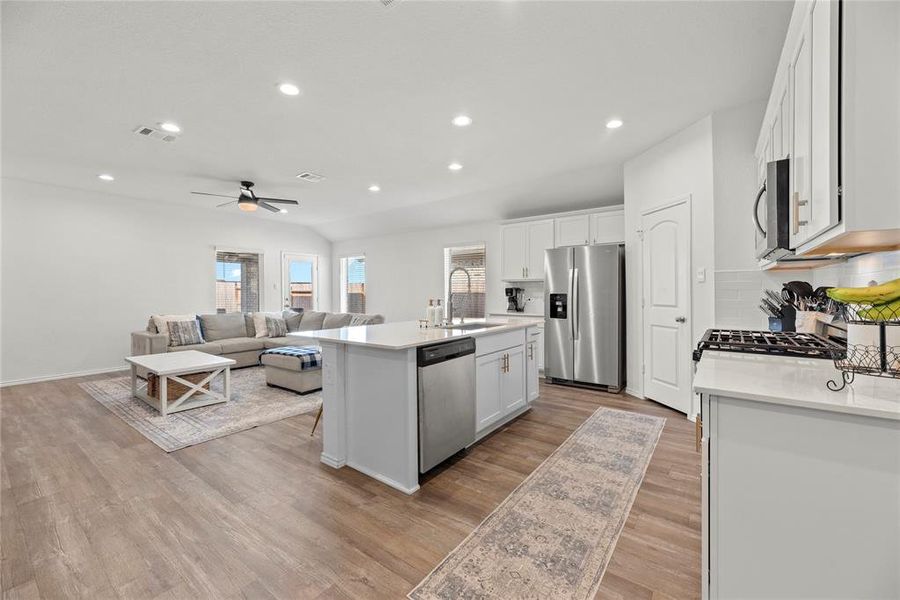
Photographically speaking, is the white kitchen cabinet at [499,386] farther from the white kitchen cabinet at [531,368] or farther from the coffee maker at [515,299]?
the coffee maker at [515,299]

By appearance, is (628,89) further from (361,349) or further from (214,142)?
(214,142)

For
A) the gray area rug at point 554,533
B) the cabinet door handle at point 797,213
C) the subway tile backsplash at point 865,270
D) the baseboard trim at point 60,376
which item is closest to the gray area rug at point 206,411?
the baseboard trim at point 60,376

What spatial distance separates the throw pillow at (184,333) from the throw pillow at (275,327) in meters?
1.01

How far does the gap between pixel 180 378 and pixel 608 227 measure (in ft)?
17.7

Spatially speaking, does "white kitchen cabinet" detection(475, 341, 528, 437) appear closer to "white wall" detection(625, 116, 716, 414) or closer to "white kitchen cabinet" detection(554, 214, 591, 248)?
"white wall" detection(625, 116, 716, 414)

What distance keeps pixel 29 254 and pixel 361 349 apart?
227 inches

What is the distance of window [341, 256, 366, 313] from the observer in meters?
8.41

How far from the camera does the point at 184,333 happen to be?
18.0 feet

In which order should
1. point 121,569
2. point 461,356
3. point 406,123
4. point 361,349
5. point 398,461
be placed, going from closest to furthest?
point 121,569 → point 398,461 → point 361,349 → point 461,356 → point 406,123

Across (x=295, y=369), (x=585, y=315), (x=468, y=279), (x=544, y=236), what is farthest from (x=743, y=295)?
(x=295, y=369)

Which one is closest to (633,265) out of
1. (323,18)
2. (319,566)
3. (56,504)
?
(323,18)

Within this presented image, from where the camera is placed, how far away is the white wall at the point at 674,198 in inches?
129

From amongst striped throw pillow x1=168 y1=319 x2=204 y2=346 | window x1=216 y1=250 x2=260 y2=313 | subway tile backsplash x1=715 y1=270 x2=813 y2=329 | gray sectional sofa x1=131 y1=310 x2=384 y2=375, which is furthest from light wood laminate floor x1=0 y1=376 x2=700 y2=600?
window x1=216 y1=250 x2=260 y2=313

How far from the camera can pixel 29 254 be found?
500 cm
